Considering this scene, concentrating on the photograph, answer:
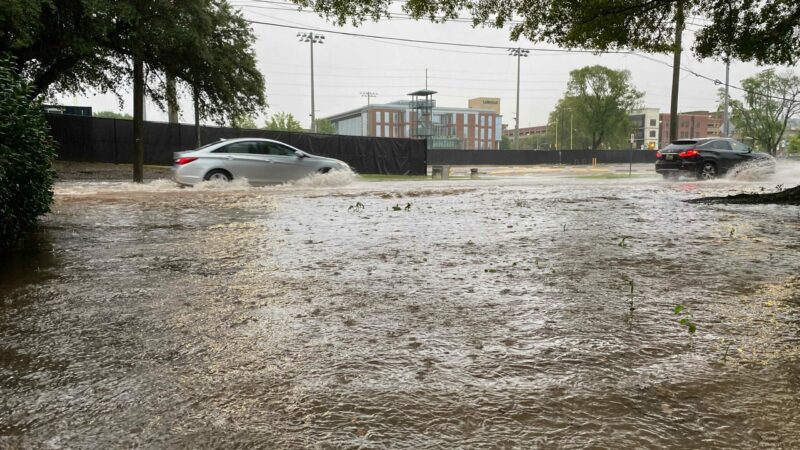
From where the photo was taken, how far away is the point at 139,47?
60.6 feet

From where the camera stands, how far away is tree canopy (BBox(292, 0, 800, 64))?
12.5m

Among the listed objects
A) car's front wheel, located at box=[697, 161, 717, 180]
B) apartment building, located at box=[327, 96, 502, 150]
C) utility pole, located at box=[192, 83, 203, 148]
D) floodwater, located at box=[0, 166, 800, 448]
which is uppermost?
apartment building, located at box=[327, 96, 502, 150]

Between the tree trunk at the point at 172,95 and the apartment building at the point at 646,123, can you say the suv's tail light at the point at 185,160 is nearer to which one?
the tree trunk at the point at 172,95

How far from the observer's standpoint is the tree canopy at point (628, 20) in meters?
12.5

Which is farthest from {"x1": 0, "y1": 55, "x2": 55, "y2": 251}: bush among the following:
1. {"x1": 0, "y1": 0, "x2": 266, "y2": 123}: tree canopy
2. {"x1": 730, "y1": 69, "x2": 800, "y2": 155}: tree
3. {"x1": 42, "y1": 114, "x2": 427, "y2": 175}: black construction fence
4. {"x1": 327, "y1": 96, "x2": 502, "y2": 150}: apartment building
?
{"x1": 327, "y1": 96, "x2": 502, "y2": 150}: apartment building

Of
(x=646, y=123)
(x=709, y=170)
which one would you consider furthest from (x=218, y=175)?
(x=646, y=123)

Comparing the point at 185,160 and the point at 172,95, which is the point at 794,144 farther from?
the point at 185,160

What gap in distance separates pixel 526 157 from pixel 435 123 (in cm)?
6880

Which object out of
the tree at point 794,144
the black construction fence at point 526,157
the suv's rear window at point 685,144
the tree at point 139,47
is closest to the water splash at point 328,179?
the tree at point 139,47

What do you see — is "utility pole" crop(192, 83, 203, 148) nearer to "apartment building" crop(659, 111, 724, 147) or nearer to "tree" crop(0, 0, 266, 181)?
"tree" crop(0, 0, 266, 181)

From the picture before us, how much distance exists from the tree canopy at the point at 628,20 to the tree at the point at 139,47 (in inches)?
293

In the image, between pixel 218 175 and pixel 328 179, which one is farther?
pixel 328 179

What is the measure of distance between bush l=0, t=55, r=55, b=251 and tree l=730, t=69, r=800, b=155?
262ft

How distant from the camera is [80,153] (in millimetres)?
25172
